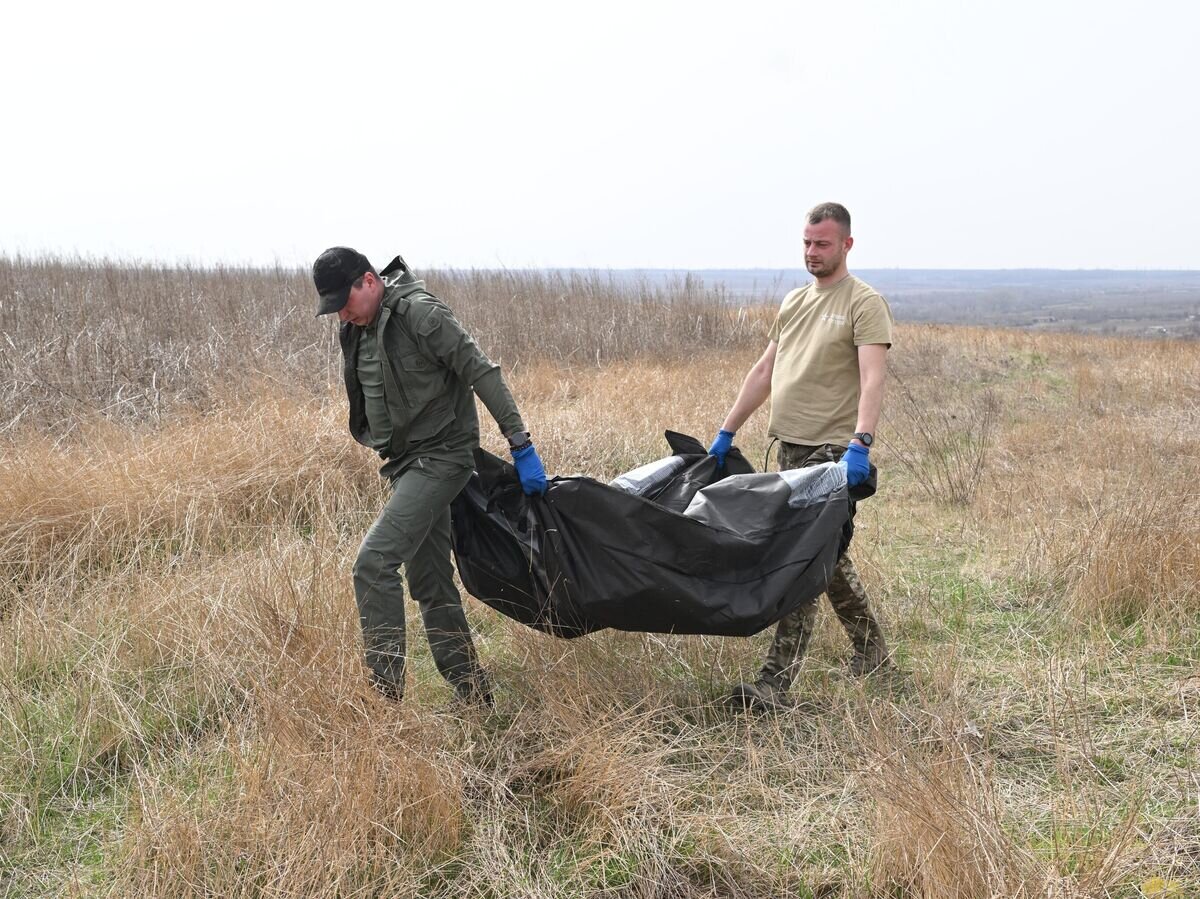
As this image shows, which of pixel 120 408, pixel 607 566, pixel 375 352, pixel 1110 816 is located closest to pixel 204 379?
pixel 120 408

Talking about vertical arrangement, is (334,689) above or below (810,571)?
below

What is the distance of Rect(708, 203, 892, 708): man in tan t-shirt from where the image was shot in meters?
3.16

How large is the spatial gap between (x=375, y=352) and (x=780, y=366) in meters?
1.48

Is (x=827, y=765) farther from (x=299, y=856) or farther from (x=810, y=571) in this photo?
(x=299, y=856)

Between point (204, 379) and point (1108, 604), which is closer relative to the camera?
point (1108, 604)

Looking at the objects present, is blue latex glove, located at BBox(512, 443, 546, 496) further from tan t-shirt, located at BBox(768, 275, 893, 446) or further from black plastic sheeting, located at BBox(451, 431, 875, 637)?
tan t-shirt, located at BBox(768, 275, 893, 446)

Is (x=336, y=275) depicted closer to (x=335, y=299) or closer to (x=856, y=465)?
(x=335, y=299)

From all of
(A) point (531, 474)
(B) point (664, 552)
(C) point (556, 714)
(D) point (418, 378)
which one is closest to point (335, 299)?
(D) point (418, 378)

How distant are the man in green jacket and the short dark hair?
1.22 metres

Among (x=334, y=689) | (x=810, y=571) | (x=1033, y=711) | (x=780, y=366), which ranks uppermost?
(x=780, y=366)

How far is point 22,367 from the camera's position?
7672 millimetres

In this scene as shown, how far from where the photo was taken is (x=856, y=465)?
303 cm

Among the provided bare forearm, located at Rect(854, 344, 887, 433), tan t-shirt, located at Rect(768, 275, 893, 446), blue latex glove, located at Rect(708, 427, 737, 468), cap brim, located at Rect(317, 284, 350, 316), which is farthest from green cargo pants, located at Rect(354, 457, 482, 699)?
bare forearm, located at Rect(854, 344, 887, 433)

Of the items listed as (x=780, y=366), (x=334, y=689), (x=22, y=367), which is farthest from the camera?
(x=22, y=367)
